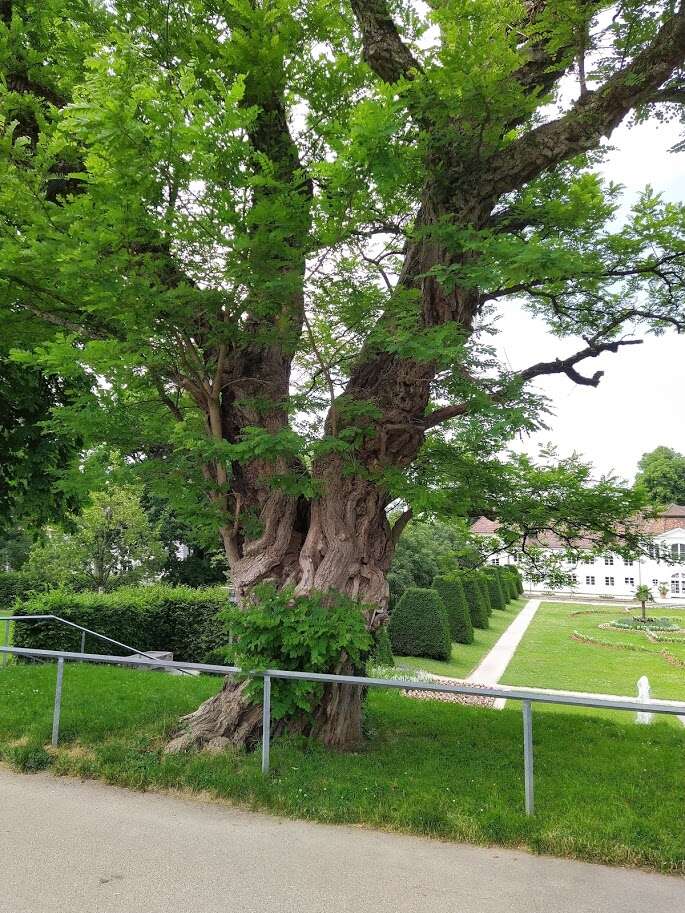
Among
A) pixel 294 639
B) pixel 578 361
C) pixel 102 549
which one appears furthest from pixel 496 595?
pixel 294 639

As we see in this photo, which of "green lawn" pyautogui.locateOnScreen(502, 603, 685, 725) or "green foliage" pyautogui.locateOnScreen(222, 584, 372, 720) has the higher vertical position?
"green foliage" pyautogui.locateOnScreen(222, 584, 372, 720)

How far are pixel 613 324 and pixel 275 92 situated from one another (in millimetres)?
4183

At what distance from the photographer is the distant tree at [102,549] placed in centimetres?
1916

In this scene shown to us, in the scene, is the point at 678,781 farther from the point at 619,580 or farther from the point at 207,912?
the point at 619,580

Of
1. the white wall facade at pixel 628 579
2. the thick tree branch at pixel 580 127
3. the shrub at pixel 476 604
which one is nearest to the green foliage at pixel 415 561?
the shrub at pixel 476 604

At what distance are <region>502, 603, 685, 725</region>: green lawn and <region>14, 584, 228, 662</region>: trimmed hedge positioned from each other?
772 centimetres

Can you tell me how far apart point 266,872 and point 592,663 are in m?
19.1

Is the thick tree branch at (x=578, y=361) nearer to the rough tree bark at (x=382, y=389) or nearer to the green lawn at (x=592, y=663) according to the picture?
the rough tree bark at (x=382, y=389)

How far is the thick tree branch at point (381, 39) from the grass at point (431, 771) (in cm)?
597

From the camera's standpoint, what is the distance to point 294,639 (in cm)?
536

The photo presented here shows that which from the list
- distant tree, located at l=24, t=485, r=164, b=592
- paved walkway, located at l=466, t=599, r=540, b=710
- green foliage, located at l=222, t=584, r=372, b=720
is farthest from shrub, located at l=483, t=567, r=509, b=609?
green foliage, located at l=222, t=584, r=372, b=720

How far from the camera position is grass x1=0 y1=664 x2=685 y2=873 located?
13.4ft

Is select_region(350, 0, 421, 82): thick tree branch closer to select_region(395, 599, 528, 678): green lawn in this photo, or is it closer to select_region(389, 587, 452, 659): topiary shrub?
select_region(395, 599, 528, 678): green lawn

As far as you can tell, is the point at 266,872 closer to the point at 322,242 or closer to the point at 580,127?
the point at 322,242
